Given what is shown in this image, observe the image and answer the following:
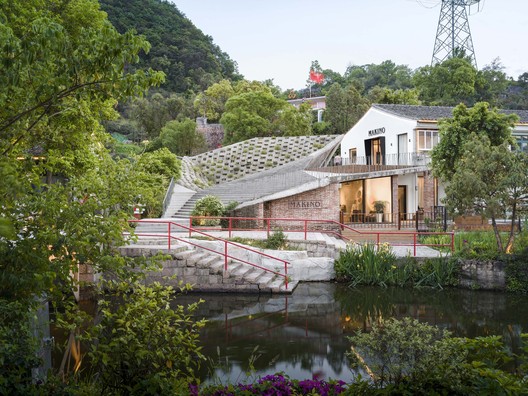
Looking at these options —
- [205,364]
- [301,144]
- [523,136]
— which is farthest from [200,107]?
[205,364]

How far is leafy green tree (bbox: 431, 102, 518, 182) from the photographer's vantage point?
22594 mm

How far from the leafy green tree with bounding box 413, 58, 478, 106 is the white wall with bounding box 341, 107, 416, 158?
1290 cm

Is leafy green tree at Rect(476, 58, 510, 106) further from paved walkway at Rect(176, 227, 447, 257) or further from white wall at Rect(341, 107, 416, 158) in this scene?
paved walkway at Rect(176, 227, 447, 257)

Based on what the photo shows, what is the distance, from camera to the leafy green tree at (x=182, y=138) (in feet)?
130

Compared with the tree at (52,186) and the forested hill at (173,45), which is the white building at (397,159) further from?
the forested hill at (173,45)

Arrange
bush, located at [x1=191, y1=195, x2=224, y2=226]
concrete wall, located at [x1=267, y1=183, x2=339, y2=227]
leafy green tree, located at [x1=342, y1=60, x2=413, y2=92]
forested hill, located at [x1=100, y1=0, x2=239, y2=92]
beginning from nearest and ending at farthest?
bush, located at [x1=191, y1=195, x2=224, y2=226]
concrete wall, located at [x1=267, y1=183, x2=339, y2=227]
forested hill, located at [x1=100, y1=0, x2=239, y2=92]
leafy green tree, located at [x1=342, y1=60, x2=413, y2=92]

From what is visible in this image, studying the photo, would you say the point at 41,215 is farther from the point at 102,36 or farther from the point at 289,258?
the point at 289,258

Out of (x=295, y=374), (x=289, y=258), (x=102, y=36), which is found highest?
(x=102, y=36)

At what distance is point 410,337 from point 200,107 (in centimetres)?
4803

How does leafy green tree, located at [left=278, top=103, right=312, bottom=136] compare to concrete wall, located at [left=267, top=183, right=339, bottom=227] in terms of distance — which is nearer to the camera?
concrete wall, located at [left=267, top=183, right=339, bottom=227]

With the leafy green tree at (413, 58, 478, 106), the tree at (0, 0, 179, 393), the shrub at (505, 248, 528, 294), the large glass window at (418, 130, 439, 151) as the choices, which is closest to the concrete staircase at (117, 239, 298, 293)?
the shrub at (505, 248, 528, 294)

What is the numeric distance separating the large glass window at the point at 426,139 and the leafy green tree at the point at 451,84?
57.9 ft

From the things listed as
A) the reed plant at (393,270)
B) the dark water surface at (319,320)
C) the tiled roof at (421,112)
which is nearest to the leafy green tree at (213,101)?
the tiled roof at (421,112)

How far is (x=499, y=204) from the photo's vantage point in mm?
15203
